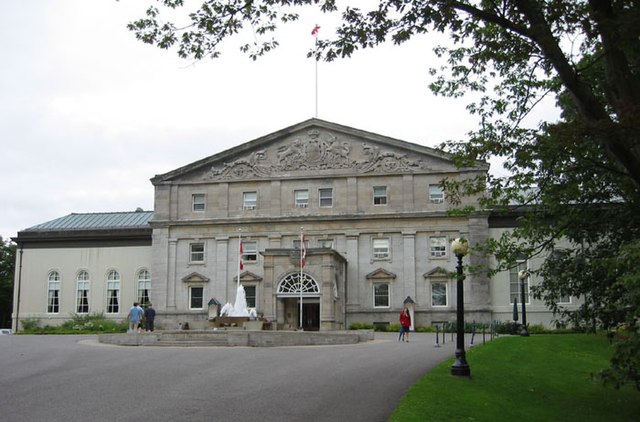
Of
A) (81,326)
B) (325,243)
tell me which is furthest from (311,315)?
(81,326)

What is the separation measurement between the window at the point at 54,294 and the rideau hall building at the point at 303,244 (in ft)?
0.32

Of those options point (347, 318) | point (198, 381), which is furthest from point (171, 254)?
point (198, 381)

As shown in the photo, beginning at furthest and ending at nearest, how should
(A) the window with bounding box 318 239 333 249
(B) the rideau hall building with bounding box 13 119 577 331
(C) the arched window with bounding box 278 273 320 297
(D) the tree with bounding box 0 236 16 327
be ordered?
(D) the tree with bounding box 0 236 16 327
(A) the window with bounding box 318 239 333 249
(B) the rideau hall building with bounding box 13 119 577 331
(C) the arched window with bounding box 278 273 320 297

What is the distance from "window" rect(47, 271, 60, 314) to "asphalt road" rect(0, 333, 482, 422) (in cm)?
2984

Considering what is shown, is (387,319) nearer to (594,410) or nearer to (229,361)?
(229,361)

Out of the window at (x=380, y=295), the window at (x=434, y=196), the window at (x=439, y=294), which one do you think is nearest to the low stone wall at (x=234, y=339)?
the window at (x=380, y=295)

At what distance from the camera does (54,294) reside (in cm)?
5438

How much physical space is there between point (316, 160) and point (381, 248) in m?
7.82

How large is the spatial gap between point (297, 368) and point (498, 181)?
7874 millimetres

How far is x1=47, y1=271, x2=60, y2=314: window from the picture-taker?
5406cm

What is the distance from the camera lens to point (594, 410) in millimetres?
15938

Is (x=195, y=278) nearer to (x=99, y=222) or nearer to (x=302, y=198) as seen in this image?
(x=302, y=198)

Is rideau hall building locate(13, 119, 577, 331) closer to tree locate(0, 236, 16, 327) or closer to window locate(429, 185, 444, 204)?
window locate(429, 185, 444, 204)

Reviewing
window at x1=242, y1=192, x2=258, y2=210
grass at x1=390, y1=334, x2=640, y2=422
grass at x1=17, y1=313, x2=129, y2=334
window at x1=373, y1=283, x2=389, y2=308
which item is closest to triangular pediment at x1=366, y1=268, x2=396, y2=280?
window at x1=373, y1=283, x2=389, y2=308
